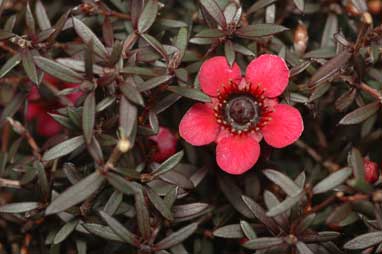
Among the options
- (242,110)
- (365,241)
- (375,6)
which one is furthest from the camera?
(375,6)

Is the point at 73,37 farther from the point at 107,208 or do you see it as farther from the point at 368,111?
the point at 368,111

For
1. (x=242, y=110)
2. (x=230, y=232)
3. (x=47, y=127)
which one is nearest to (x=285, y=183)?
(x=230, y=232)

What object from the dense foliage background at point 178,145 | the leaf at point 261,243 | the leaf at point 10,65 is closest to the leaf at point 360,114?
the dense foliage background at point 178,145

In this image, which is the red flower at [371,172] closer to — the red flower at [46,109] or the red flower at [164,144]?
the red flower at [164,144]

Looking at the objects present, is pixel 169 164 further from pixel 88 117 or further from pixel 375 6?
pixel 375 6

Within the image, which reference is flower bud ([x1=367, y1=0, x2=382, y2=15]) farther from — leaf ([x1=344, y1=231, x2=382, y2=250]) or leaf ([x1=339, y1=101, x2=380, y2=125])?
leaf ([x1=344, y1=231, x2=382, y2=250])

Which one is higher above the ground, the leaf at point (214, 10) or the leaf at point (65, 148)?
the leaf at point (214, 10)

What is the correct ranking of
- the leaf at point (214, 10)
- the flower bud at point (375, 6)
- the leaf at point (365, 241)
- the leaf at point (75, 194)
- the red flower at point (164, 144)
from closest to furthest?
the leaf at point (75, 194)
the leaf at point (365, 241)
the leaf at point (214, 10)
the red flower at point (164, 144)
the flower bud at point (375, 6)

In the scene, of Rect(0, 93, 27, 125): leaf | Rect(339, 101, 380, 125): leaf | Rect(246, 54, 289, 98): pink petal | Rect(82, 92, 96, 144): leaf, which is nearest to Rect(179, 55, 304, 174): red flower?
Rect(246, 54, 289, 98): pink petal
